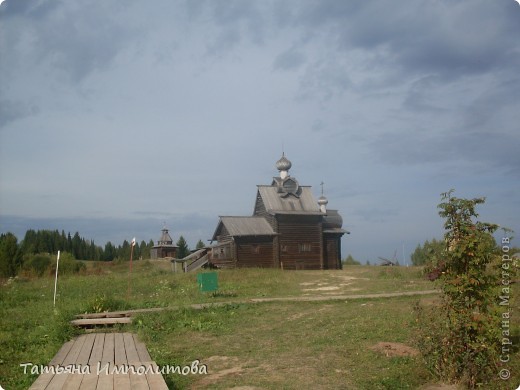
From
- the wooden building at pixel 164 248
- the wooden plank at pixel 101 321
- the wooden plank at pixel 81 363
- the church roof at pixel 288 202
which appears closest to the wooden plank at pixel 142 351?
the wooden plank at pixel 81 363

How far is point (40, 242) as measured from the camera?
7838 centimetres

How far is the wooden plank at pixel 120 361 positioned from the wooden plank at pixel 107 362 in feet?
0.22

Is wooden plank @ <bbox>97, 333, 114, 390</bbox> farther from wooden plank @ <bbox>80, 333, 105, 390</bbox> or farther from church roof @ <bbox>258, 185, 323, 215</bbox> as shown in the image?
church roof @ <bbox>258, 185, 323, 215</bbox>

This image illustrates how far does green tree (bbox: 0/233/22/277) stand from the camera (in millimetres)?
36378

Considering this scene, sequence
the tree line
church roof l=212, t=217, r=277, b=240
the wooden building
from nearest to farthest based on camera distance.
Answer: church roof l=212, t=217, r=277, b=240 → the wooden building → the tree line

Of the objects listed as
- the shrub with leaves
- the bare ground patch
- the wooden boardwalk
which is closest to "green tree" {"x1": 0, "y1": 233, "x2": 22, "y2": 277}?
the wooden boardwalk

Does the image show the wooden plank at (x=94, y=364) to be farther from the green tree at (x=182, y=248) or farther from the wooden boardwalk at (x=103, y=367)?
the green tree at (x=182, y=248)

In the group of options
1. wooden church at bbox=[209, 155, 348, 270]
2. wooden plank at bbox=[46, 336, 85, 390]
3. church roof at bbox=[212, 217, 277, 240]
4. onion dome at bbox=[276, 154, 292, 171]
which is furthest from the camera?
onion dome at bbox=[276, 154, 292, 171]

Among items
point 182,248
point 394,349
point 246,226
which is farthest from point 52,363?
point 182,248

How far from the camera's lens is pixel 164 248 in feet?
211

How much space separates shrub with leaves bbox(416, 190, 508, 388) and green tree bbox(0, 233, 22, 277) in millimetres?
35286

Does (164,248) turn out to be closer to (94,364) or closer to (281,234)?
(281,234)

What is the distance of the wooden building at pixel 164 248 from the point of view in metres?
64.2

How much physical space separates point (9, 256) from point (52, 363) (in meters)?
32.2
